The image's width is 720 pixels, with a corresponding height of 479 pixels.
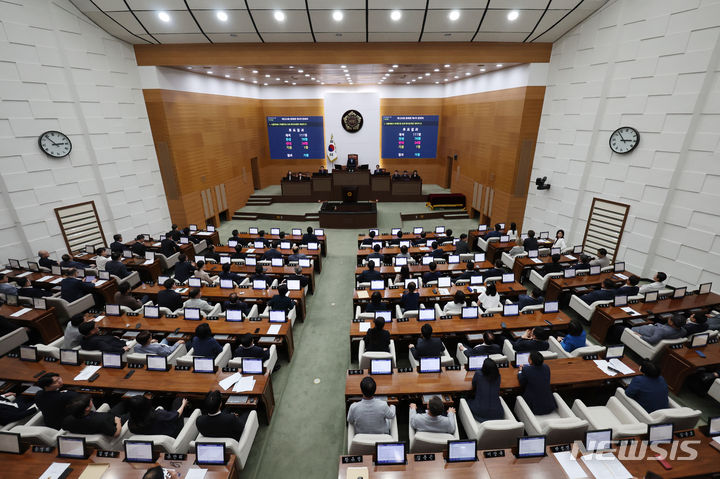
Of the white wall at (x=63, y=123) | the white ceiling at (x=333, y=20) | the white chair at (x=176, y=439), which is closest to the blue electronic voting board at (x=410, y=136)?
the white ceiling at (x=333, y=20)

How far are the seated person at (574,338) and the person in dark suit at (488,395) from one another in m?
2.09

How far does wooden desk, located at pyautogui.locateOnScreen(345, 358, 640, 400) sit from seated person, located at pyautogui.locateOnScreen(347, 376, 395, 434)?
16.6 inches

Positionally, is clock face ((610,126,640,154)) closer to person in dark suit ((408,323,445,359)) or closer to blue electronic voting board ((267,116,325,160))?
person in dark suit ((408,323,445,359))

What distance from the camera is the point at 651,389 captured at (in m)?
3.93

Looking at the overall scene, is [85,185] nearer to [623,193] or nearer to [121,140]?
[121,140]

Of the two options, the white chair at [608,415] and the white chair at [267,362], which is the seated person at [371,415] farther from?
the white chair at [608,415]

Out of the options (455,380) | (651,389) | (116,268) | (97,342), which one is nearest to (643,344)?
(651,389)

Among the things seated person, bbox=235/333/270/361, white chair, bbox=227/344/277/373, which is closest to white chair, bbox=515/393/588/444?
white chair, bbox=227/344/277/373

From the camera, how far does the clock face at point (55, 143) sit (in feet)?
27.9

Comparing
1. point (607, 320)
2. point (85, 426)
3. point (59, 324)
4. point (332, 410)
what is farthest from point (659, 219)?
point (59, 324)

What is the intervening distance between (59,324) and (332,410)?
6490 millimetres

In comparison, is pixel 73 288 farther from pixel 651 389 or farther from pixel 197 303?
pixel 651 389

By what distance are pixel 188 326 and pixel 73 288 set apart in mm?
3595

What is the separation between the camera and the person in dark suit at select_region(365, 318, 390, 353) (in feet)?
16.6
